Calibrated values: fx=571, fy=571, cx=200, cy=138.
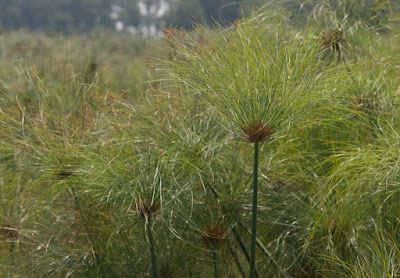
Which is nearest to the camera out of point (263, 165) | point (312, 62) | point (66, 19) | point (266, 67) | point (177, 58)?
point (266, 67)

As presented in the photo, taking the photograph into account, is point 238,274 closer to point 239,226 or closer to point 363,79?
point 239,226

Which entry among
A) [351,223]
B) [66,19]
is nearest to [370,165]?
[351,223]

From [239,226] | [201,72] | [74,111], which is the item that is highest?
[201,72]

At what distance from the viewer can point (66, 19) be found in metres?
18.0

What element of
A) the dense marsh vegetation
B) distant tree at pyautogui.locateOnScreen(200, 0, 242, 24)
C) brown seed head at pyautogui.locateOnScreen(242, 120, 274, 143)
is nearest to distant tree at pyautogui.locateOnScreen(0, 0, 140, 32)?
distant tree at pyautogui.locateOnScreen(200, 0, 242, 24)

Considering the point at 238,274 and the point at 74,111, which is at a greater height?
the point at 74,111

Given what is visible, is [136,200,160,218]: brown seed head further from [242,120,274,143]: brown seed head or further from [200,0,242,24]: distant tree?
[200,0,242,24]: distant tree

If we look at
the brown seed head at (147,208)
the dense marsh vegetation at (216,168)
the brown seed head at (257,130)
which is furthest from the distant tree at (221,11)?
the brown seed head at (147,208)

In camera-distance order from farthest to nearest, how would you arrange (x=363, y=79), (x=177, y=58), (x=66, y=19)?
(x=66, y=19), (x=363, y=79), (x=177, y=58)

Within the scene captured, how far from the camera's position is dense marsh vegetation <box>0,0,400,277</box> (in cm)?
149

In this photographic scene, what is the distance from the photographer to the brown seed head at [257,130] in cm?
139

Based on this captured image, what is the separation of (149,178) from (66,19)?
57.0 feet

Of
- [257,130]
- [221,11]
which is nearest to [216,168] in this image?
[257,130]

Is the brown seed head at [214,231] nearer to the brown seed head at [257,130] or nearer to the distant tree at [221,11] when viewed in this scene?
the brown seed head at [257,130]
